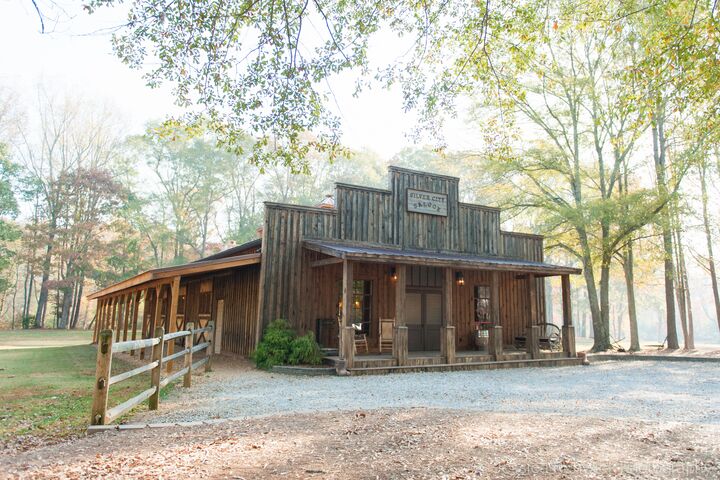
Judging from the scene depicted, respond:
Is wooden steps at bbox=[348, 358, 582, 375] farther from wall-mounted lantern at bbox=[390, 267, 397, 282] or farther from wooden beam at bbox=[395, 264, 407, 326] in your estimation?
wall-mounted lantern at bbox=[390, 267, 397, 282]

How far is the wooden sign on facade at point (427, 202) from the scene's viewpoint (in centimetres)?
1345

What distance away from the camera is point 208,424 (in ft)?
15.4

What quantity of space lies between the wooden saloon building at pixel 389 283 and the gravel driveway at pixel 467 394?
4.55 feet

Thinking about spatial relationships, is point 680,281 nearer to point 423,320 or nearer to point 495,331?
point 495,331

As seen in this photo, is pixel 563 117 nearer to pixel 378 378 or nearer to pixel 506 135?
pixel 506 135

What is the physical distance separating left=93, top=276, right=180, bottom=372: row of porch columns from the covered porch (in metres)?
3.37

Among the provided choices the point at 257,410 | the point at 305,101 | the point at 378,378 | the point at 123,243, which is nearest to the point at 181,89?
the point at 305,101

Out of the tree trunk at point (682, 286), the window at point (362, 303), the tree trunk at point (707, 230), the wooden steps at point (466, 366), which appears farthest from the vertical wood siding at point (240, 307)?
the tree trunk at point (707, 230)

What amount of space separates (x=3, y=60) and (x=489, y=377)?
30942 millimetres

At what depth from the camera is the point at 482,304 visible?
14.1 metres

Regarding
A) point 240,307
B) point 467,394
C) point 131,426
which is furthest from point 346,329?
point 131,426

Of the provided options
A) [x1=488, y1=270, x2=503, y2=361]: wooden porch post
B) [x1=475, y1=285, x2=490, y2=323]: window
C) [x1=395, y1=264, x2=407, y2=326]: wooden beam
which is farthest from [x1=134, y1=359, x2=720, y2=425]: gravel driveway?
[x1=475, y1=285, x2=490, y2=323]: window

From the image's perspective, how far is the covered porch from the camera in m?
10.2

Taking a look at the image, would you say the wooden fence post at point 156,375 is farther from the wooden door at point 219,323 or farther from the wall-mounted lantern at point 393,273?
the wooden door at point 219,323
